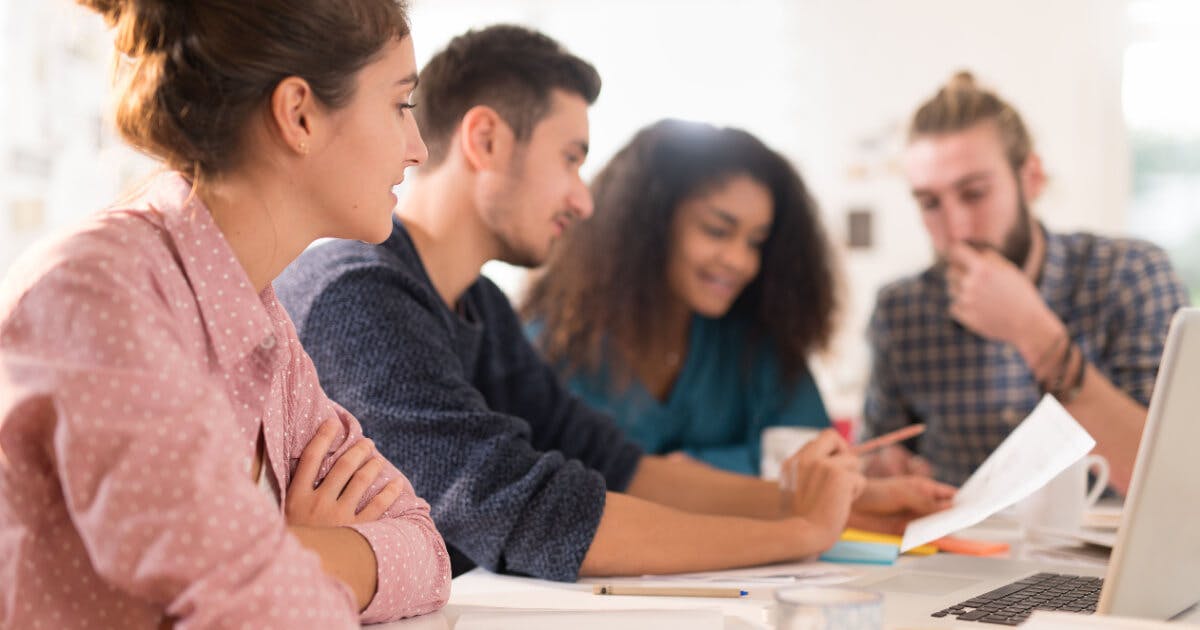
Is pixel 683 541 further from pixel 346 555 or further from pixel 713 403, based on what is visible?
pixel 713 403

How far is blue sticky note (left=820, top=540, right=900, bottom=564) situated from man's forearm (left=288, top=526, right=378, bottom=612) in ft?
1.91

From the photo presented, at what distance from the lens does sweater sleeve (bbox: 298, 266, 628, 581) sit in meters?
1.14

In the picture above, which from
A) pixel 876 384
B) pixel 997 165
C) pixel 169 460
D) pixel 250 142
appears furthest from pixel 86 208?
pixel 169 460

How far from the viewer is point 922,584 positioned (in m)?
1.11

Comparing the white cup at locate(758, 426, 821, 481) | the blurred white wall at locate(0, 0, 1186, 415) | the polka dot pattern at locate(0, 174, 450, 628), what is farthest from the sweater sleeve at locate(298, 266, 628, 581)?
the blurred white wall at locate(0, 0, 1186, 415)

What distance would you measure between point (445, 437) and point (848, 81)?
2540mm

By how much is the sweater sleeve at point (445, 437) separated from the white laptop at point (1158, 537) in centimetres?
33

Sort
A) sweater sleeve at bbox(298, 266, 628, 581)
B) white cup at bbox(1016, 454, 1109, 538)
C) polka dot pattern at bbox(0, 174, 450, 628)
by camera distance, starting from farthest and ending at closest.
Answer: white cup at bbox(1016, 454, 1109, 538), sweater sleeve at bbox(298, 266, 628, 581), polka dot pattern at bbox(0, 174, 450, 628)

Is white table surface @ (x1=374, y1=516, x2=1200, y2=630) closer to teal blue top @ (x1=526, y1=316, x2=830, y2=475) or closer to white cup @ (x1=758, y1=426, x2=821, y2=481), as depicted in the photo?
white cup @ (x1=758, y1=426, x2=821, y2=481)

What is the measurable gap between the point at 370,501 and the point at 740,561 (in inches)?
16.8

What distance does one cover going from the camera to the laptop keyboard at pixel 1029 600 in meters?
0.93

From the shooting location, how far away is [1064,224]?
329cm

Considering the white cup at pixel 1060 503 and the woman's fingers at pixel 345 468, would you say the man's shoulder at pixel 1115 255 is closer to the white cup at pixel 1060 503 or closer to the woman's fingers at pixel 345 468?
the white cup at pixel 1060 503

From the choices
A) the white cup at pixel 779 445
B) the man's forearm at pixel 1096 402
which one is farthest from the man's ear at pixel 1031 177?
the white cup at pixel 779 445
